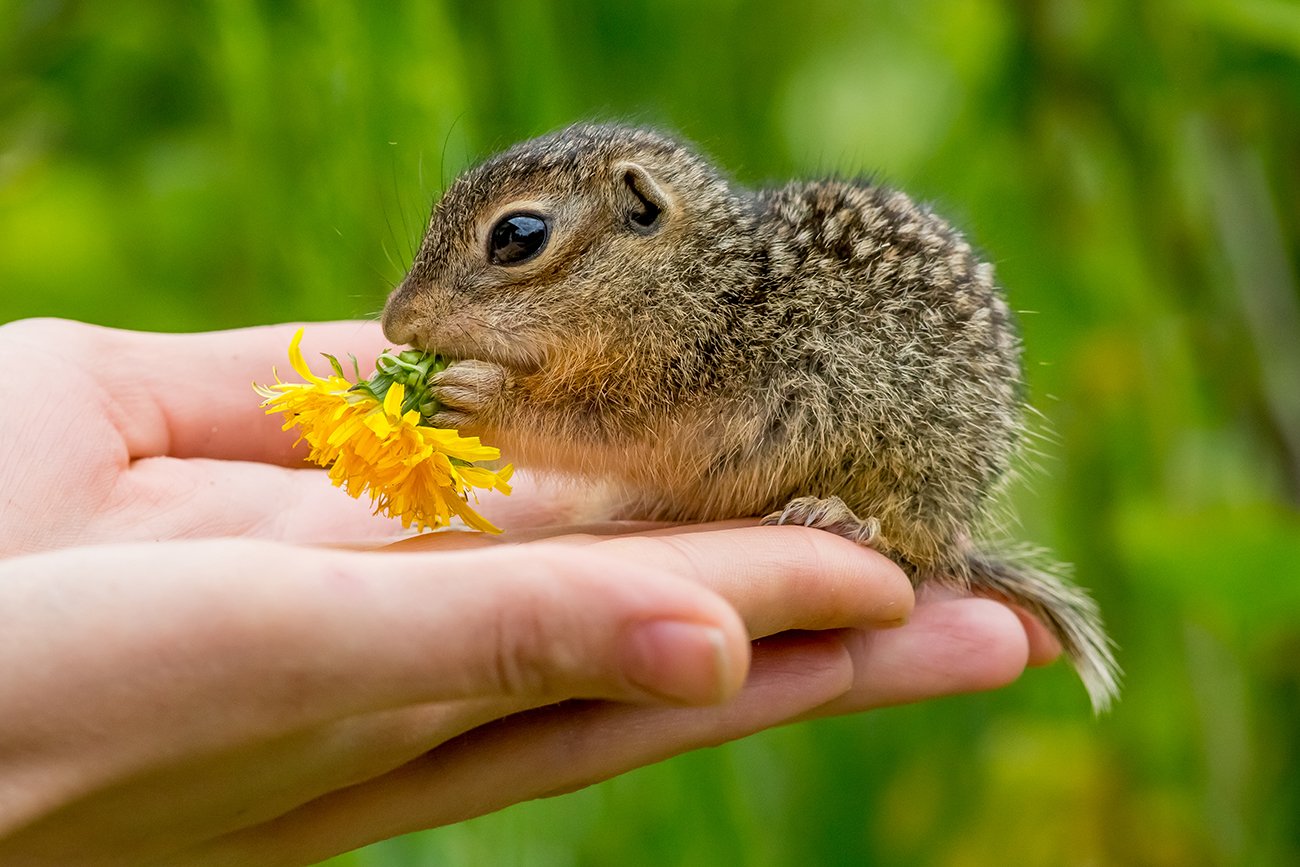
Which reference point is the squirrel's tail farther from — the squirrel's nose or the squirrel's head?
the squirrel's nose

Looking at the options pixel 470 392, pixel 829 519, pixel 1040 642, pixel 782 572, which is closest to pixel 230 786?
pixel 782 572

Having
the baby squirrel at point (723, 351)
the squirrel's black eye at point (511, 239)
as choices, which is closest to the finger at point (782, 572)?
the baby squirrel at point (723, 351)

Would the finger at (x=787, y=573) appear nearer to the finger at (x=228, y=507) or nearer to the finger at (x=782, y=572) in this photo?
the finger at (x=782, y=572)

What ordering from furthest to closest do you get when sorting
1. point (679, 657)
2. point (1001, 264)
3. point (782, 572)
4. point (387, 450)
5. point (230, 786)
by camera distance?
point (1001, 264)
point (387, 450)
point (782, 572)
point (230, 786)
point (679, 657)

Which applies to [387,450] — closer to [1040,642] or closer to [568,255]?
[568,255]

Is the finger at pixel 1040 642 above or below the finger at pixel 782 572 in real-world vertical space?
below

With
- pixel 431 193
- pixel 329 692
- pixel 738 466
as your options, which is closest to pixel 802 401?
pixel 738 466

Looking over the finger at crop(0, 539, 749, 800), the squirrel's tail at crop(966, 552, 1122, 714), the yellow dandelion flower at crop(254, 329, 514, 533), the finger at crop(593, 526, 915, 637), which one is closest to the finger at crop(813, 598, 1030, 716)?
the finger at crop(593, 526, 915, 637)
